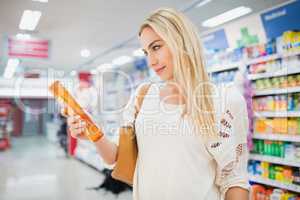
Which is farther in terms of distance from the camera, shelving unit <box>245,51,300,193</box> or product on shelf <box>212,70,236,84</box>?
product on shelf <box>212,70,236,84</box>

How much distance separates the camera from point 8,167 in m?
7.84

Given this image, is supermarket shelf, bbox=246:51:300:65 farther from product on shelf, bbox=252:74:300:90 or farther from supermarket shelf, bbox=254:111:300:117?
supermarket shelf, bbox=254:111:300:117

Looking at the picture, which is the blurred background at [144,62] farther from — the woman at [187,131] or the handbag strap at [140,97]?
the woman at [187,131]

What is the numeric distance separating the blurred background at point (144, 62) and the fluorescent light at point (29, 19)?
2 centimetres

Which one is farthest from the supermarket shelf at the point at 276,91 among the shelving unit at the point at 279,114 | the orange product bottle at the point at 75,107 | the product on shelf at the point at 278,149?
the orange product bottle at the point at 75,107

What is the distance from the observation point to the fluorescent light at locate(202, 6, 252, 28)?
16.5ft

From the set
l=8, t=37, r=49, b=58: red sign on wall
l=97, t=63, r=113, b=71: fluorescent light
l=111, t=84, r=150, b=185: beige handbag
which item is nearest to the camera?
l=111, t=84, r=150, b=185: beige handbag

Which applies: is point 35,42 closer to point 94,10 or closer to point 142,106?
point 94,10

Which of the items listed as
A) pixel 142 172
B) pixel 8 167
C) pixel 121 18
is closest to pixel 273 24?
pixel 121 18

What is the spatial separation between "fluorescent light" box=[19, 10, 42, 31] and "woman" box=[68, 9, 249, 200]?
4.76 meters

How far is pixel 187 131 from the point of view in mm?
996

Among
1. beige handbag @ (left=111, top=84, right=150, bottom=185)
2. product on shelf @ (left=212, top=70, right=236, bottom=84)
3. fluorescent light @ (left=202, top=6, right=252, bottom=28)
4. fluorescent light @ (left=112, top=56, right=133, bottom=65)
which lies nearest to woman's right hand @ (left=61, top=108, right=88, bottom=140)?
beige handbag @ (left=111, top=84, right=150, bottom=185)

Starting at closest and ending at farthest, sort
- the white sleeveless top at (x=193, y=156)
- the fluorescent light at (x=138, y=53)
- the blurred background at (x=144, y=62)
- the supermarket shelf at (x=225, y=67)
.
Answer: the white sleeveless top at (x=193, y=156) → the blurred background at (x=144, y=62) → the supermarket shelf at (x=225, y=67) → the fluorescent light at (x=138, y=53)

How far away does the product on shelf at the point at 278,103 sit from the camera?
3.63 metres
